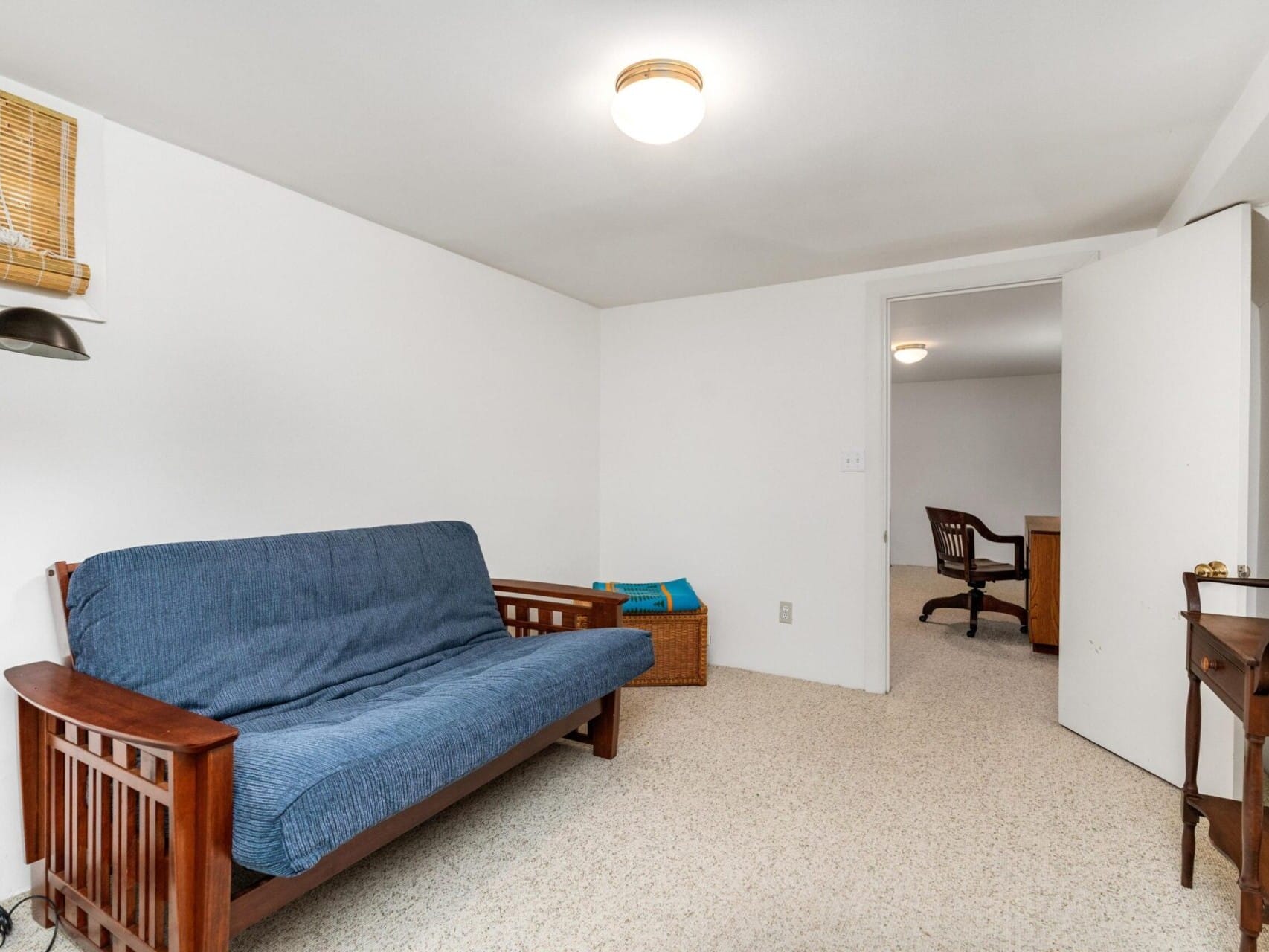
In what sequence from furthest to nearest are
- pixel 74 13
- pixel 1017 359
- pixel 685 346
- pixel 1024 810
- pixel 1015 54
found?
pixel 1017 359 < pixel 685 346 < pixel 1024 810 < pixel 1015 54 < pixel 74 13

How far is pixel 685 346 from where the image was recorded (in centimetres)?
379

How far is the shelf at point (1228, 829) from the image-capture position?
144cm

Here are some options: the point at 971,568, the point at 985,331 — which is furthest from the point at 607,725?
the point at 985,331

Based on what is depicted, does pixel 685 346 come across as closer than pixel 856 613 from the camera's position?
No

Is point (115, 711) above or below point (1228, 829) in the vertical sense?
above

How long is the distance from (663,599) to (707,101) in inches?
88.9

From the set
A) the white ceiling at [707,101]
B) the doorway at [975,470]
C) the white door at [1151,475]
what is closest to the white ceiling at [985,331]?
the doorway at [975,470]

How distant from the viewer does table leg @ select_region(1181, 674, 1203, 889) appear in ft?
5.51

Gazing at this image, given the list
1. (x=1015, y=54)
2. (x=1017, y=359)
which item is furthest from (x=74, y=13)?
(x=1017, y=359)

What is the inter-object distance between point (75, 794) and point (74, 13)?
1748 mm

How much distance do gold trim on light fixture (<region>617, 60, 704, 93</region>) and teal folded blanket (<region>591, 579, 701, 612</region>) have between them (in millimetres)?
2224

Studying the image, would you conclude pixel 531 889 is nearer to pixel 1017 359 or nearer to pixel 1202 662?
pixel 1202 662

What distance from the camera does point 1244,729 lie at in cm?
149

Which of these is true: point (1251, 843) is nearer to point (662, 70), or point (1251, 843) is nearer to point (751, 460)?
point (662, 70)
